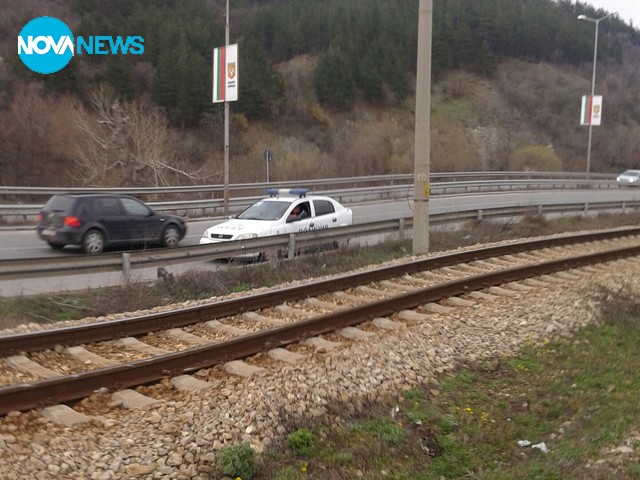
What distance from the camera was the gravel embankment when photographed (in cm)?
476

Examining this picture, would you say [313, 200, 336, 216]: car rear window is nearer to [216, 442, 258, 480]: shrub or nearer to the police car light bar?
the police car light bar

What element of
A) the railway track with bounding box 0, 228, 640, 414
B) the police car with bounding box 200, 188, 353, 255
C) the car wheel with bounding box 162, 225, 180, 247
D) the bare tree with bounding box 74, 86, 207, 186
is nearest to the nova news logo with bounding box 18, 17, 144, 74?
the bare tree with bounding box 74, 86, 207, 186

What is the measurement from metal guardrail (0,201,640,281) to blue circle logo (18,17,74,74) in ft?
112

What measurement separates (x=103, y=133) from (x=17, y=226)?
1662 centimetres

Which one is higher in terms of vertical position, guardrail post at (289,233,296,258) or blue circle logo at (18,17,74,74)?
blue circle logo at (18,17,74,74)

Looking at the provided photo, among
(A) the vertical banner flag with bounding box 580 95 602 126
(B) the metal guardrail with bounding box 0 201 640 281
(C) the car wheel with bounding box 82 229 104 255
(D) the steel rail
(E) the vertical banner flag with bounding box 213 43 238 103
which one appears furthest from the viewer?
(A) the vertical banner flag with bounding box 580 95 602 126

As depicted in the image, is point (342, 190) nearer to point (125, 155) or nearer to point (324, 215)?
point (125, 155)

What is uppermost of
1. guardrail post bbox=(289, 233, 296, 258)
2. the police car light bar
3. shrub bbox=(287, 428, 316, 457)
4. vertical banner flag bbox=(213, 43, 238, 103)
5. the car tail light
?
vertical banner flag bbox=(213, 43, 238, 103)

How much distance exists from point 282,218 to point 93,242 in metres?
4.59

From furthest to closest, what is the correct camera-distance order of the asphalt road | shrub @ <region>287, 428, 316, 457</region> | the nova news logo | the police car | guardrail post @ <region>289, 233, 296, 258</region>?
the nova news logo → the police car → guardrail post @ <region>289, 233, 296, 258</region> → the asphalt road → shrub @ <region>287, 428, 316, 457</region>

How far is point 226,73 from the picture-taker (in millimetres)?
25719

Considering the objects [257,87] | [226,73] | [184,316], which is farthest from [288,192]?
[257,87]

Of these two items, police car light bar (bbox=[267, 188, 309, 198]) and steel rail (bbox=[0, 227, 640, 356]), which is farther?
police car light bar (bbox=[267, 188, 309, 198])

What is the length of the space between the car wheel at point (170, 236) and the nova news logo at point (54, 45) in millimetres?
30602
